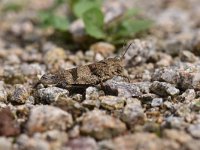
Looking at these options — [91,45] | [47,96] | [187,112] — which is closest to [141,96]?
[187,112]

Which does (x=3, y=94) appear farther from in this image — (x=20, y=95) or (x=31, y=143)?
(x=31, y=143)

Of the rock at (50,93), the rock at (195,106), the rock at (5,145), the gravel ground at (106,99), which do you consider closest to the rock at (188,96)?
the gravel ground at (106,99)

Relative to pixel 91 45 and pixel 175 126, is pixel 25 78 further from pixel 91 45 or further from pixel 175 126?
pixel 175 126

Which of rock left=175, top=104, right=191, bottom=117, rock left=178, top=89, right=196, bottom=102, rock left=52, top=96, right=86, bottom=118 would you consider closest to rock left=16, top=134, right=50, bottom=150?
rock left=52, top=96, right=86, bottom=118

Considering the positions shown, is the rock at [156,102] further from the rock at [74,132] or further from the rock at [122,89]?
the rock at [74,132]

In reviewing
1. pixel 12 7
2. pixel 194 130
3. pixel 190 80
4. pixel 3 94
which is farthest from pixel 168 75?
pixel 12 7
